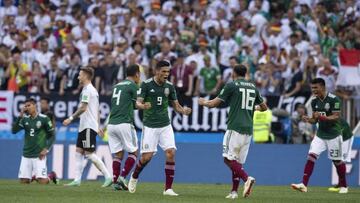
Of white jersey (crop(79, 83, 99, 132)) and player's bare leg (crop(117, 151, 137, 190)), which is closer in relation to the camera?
player's bare leg (crop(117, 151, 137, 190))

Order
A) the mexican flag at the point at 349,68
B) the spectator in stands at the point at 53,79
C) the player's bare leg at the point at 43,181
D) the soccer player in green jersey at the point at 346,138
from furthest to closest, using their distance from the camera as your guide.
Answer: the spectator in stands at the point at 53,79 → the mexican flag at the point at 349,68 → the soccer player in green jersey at the point at 346,138 → the player's bare leg at the point at 43,181

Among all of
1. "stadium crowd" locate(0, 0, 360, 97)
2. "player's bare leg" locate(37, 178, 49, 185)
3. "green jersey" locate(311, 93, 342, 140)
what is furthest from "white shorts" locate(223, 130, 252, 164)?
"stadium crowd" locate(0, 0, 360, 97)

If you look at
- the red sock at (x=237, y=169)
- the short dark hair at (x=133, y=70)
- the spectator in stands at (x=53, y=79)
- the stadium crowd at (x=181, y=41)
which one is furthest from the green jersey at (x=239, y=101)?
the spectator in stands at (x=53, y=79)

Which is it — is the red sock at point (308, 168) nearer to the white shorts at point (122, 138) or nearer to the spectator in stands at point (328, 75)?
the white shorts at point (122, 138)

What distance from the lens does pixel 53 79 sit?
100.0 feet

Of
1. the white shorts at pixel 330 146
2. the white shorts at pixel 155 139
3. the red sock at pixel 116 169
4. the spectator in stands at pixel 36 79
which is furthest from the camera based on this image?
the spectator in stands at pixel 36 79

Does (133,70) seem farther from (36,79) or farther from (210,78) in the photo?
(36,79)

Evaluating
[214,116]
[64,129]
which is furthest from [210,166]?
[64,129]

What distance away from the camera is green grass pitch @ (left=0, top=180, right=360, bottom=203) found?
713 inches

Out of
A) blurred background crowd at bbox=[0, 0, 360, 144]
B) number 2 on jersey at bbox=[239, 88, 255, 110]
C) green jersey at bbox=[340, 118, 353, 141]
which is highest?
blurred background crowd at bbox=[0, 0, 360, 144]

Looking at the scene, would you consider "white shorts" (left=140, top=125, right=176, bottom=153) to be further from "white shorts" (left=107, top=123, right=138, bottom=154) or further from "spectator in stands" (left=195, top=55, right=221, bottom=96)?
"spectator in stands" (left=195, top=55, right=221, bottom=96)

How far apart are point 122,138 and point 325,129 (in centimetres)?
423

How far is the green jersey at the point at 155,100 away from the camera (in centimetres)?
2003

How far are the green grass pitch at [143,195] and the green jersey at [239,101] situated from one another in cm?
130
